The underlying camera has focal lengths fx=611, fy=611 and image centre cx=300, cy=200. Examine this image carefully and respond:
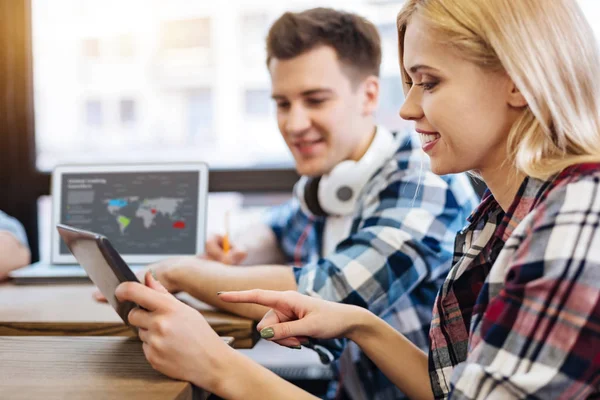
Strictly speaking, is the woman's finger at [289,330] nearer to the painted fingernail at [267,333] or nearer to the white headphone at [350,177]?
the painted fingernail at [267,333]

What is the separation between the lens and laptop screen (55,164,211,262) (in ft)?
4.69

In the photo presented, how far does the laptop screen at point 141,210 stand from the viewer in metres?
1.43

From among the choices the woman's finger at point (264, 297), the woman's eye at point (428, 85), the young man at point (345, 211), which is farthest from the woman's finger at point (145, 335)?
the woman's eye at point (428, 85)

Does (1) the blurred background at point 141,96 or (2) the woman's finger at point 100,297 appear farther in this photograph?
(1) the blurred background at point 141,96

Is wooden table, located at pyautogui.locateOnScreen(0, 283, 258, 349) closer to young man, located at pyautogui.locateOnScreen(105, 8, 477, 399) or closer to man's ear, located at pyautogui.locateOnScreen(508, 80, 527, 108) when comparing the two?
young man, located at pyautogui.locateOnScreen(105, 8, 477, 399)

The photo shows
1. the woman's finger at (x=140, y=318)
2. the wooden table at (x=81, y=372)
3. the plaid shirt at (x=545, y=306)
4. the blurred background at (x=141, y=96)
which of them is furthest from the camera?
the blurred background at (x=141, y=96)

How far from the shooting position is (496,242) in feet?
2.67

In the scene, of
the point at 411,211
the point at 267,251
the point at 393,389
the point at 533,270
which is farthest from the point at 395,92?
the point at 533,270

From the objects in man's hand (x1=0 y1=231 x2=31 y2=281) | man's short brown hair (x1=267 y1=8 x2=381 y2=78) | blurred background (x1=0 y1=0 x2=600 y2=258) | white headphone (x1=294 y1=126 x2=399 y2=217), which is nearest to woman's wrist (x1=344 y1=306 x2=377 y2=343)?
white headphone (x1=294 y1=126 x2=399 y2=217)

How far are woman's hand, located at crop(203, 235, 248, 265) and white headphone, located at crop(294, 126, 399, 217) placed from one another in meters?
0.23

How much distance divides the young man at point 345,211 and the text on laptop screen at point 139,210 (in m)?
0.09

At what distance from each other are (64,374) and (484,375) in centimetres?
52

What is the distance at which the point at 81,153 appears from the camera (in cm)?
219

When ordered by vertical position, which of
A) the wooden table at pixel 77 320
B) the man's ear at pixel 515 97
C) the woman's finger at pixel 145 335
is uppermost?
the man's ear at pixel 515 97
